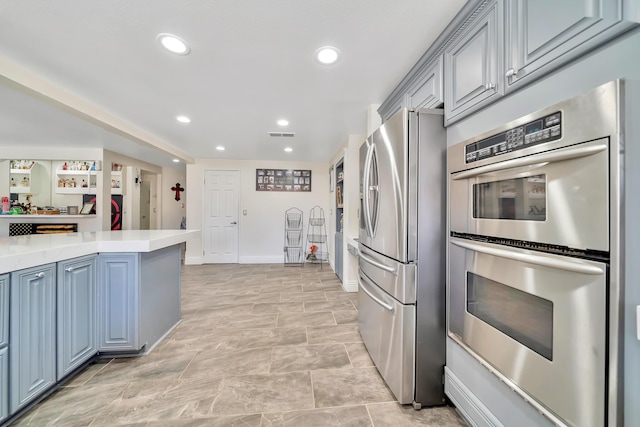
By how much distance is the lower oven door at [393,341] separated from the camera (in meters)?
1.44

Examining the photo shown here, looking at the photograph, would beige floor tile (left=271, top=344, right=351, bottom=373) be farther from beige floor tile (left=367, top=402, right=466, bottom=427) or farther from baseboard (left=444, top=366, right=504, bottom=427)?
baseboard (left=444, top=366, right=504, bottom=427)

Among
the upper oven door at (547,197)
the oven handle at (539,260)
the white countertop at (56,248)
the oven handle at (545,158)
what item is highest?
the oven handle at (545,158)

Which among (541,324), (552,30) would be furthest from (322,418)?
(552,30)

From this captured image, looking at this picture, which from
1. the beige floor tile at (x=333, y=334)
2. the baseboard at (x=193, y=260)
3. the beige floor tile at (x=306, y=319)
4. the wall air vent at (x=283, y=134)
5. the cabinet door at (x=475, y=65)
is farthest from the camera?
the baseboard at (x=193, y=260)

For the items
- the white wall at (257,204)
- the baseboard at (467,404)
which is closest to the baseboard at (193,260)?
the white wall at (257,204)

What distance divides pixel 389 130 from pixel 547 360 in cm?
134

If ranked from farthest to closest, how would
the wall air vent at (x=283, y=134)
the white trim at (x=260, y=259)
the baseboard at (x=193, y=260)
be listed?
the white trim at (x=260, y=259) < the baseboard at (x=193, y=260) < the wall air vent at (x=283, y=134)

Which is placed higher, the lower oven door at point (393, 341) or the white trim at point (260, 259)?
the lower oven door at point (393, 341)

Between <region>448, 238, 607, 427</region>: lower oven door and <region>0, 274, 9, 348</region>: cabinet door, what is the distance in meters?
2.40

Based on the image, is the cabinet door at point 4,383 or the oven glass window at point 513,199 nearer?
the oven glass window at point 513,199

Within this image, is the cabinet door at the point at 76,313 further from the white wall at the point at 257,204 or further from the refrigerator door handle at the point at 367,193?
the white wall at the point at 257,204

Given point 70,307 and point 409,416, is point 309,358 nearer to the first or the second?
point 409,416

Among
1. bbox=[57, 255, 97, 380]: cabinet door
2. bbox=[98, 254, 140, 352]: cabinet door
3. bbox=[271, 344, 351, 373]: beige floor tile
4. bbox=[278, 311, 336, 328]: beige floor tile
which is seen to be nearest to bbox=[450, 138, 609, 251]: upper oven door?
bbox=[271, 344, 351, 373]: beige floor tile

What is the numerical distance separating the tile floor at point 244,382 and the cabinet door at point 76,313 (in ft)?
0.57
